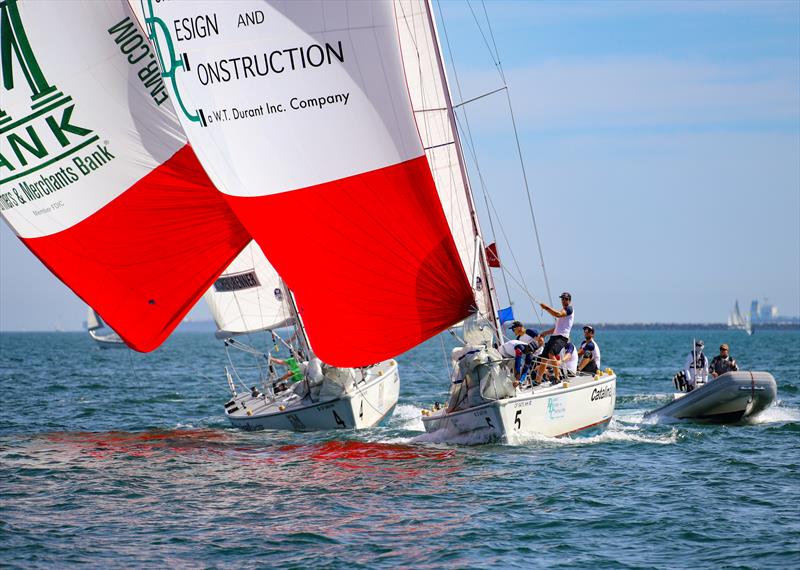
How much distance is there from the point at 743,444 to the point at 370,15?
9.16 metres

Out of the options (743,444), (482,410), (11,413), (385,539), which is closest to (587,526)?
(385,539)

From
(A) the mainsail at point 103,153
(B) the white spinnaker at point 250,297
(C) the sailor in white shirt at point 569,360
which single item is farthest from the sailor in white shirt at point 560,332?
(B) the white spinnaker at point 250,297

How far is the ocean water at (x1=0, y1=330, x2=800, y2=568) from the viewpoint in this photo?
11484 mm

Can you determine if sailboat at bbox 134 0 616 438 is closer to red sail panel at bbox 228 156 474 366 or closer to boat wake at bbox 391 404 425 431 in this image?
red sail panel at bbox 228 156 474 366

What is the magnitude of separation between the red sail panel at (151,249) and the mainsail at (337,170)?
3.29 meters

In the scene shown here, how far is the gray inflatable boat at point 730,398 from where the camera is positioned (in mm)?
20219

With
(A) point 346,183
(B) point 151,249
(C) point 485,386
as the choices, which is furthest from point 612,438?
(B) point 151,249

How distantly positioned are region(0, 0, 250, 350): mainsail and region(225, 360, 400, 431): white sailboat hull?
243cm

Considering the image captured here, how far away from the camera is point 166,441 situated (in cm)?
2047

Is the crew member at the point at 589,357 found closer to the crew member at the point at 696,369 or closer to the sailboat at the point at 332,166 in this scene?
the crew member at the point at 696,369

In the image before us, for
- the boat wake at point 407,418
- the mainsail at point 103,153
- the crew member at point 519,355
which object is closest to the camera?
the crew member at point 519,355

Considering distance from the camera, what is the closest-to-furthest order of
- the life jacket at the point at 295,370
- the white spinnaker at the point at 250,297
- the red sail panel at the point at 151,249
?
the red sail panel at the point at 151,249 → the life jacket at the point at 295,370 → the white spinnaker at the point at 250,297

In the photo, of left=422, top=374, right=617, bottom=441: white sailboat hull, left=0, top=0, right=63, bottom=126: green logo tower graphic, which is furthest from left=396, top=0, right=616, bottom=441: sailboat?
left=0, top=0, right=63, bottom=126: green logo tower graphic

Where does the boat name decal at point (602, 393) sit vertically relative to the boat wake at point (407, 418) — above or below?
above
